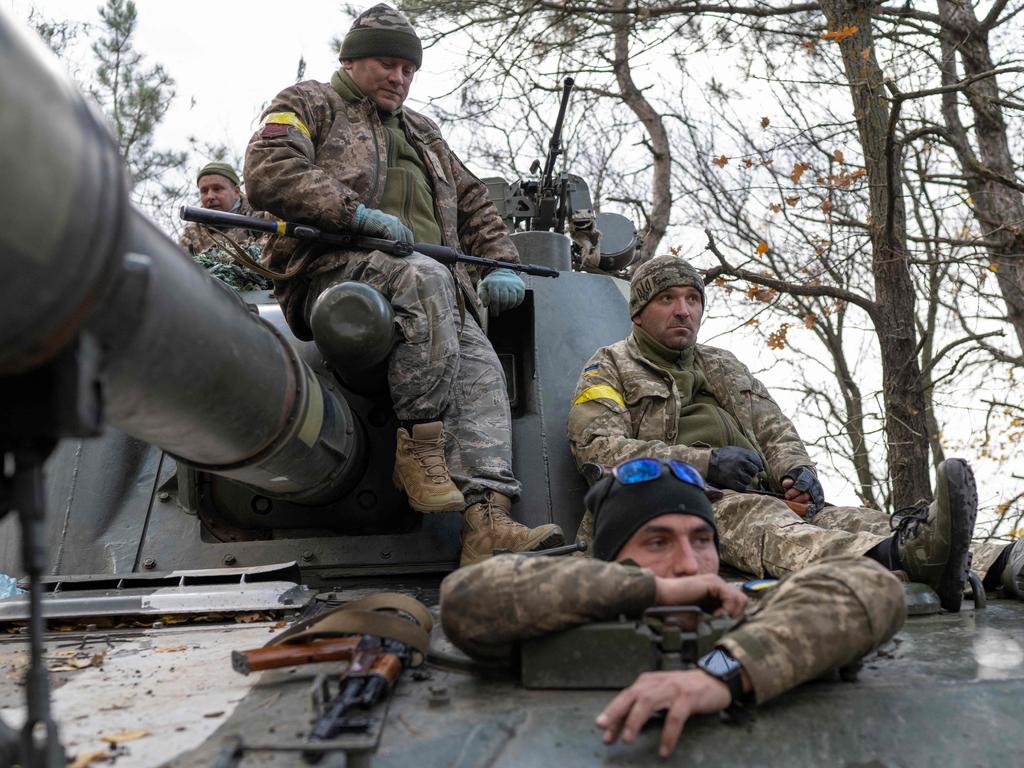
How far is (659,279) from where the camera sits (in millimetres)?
4367

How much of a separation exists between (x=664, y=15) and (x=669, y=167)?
454cm

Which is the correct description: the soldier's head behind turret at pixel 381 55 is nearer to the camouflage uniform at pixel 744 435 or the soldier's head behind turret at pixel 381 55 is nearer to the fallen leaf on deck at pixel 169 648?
the camouflage uniform at pixel 744 435

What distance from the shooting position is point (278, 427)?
2.39 metres

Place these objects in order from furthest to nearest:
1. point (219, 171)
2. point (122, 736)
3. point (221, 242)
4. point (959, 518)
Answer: point (219, 171), point (221, 242), point (959, 518), point (122, 736)

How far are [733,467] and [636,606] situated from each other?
158 centimetres

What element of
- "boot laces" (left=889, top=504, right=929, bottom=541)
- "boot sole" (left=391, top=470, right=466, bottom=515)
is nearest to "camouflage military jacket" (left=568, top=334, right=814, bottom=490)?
"boot sole" (left=391, top=470, right=466, bottom=515)

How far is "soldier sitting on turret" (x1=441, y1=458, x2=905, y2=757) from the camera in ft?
6.62

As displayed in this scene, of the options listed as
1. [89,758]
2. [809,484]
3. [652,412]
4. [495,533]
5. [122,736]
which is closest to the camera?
[89,758]

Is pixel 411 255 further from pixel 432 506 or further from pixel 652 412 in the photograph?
pixel 652 412

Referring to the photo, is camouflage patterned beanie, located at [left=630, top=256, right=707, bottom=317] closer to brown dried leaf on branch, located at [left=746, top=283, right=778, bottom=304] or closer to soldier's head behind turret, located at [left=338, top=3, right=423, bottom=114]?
soldier's head behind turret, located at [left=338, top=3, right=423, bottom=114]

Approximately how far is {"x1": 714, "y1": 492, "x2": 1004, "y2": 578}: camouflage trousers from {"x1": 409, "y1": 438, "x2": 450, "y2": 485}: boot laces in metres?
0.81

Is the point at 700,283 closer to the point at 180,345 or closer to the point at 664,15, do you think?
the point at 180,345

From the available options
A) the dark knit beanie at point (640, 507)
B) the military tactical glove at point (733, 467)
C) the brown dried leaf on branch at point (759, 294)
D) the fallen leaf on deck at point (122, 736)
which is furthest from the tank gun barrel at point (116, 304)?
the brown dried leaf on branch at point (759, 294)

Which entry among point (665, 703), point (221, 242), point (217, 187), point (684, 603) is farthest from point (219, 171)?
point (665, 703)
